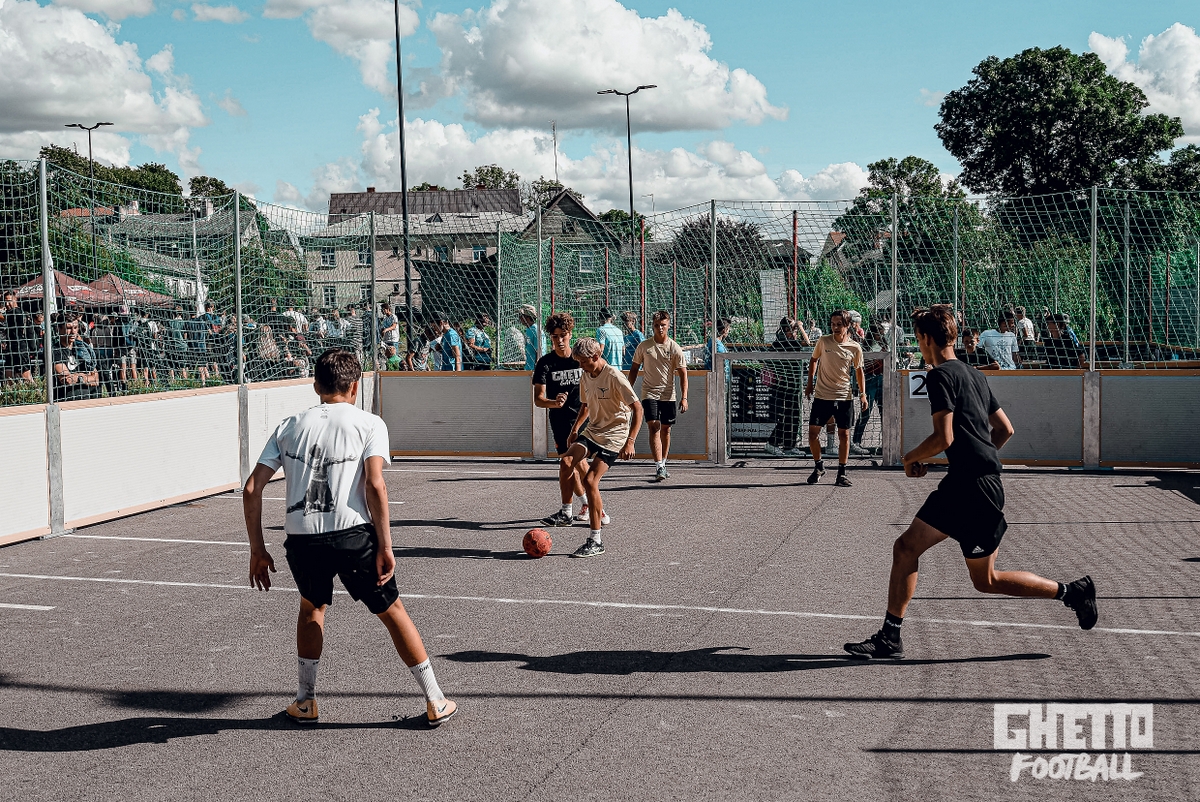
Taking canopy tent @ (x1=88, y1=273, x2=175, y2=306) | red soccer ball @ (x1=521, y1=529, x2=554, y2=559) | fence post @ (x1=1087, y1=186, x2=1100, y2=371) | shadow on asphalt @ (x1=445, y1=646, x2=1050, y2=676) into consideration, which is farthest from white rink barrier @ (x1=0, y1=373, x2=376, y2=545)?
fence post @ (x1=1087, y1=186, x2=1100, y2=371)

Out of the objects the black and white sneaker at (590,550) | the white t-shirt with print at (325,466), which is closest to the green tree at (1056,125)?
the black and white sneaker at (590,550)

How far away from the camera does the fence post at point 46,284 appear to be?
9.91 meters

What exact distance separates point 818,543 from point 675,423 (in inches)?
229

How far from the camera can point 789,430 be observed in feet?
52.5

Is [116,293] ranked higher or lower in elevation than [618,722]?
higher

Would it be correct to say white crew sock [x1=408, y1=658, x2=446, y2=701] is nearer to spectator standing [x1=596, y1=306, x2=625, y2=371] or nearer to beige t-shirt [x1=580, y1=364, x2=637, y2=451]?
beige t-shirt [x1=580, y1=364, x2=637, y2=451]

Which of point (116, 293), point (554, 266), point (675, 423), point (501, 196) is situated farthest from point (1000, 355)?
point (501, 196)

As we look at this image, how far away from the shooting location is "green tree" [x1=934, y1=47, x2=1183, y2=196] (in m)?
52.6

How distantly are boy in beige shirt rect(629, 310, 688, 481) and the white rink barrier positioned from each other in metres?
4.48

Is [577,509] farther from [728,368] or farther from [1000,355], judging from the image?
[1000,355]

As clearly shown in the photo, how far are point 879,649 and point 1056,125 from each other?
178ft

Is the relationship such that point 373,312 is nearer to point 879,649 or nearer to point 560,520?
point 560,520

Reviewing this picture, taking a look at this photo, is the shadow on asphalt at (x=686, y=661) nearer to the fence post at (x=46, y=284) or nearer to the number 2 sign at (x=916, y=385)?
the fence post at (x=46, y=284)

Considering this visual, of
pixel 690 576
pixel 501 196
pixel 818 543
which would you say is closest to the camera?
pixel 690 576
